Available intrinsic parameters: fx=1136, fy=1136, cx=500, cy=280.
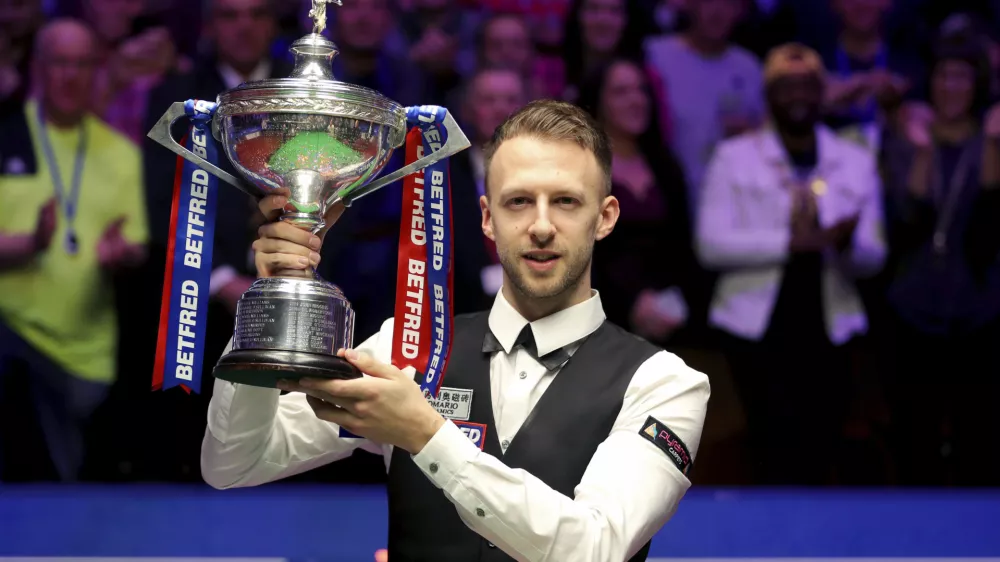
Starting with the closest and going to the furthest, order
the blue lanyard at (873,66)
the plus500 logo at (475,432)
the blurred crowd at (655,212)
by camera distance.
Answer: the plus500 logo at (475,432) < the blurred crowd at (655,212) < the blue lanyard at (873,66)

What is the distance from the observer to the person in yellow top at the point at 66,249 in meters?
4.26

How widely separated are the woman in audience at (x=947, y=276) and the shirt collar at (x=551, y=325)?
2.70m

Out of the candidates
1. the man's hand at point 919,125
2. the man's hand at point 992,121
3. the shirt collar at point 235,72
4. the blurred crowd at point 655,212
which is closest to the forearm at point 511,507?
the blurred crowd at point 655,212

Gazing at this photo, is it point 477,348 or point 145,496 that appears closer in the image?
point 477,348

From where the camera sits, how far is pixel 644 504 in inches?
66.7

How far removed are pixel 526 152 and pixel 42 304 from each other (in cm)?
302

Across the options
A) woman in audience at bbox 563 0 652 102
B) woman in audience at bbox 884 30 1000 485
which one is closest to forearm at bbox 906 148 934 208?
woman in audience at bbox 884 30 1000 485

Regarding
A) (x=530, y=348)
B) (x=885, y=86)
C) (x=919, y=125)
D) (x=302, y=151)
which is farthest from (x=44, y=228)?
(x=919, y=125)

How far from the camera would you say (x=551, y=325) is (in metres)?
1.96

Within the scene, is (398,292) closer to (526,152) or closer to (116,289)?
(526,152)

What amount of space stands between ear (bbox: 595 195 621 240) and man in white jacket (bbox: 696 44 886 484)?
2.43 meters

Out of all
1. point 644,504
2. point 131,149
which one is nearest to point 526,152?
point 644,504

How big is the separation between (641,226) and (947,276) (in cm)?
121

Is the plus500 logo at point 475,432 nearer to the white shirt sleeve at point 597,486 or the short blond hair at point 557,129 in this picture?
the white shirt sleeve at point 597,486
